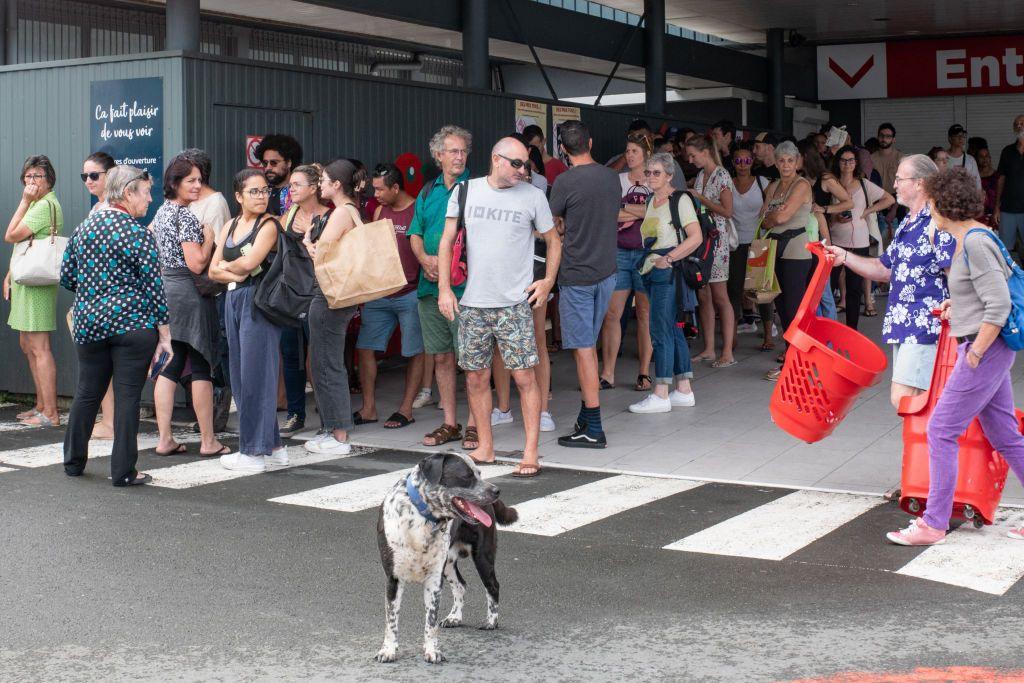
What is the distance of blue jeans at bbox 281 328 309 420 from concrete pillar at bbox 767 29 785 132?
15007 mm

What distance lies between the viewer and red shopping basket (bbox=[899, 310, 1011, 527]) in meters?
6.97

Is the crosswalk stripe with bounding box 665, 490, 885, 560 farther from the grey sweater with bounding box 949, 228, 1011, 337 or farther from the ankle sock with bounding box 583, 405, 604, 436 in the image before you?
the ankle sock with bounding box 583, 405, 604, 436

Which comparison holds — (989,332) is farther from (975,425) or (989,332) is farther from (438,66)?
(438,66)

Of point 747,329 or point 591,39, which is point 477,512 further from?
point 591,39

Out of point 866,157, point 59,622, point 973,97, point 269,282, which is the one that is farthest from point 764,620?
point 973,97

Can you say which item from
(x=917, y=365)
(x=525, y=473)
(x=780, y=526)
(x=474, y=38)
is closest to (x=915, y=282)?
(x=917, y=365)

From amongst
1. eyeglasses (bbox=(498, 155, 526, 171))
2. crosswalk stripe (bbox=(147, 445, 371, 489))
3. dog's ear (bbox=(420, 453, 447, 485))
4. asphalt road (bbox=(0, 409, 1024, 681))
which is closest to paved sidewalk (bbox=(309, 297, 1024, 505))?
crosswalk stripe (bbox=(147, 445, 371, 489))

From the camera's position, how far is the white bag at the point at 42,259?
1050 centimetres

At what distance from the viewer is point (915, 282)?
7137 mm

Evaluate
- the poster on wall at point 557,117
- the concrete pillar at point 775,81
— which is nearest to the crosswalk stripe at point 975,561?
the poster on wall at point 557,117

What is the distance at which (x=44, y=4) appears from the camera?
1519 cm

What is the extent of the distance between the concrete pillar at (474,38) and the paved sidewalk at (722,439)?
3687mm

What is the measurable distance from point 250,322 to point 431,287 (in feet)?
5.27

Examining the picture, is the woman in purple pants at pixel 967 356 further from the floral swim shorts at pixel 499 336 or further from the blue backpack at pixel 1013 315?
the floral swim shorts at pixel 499 336
